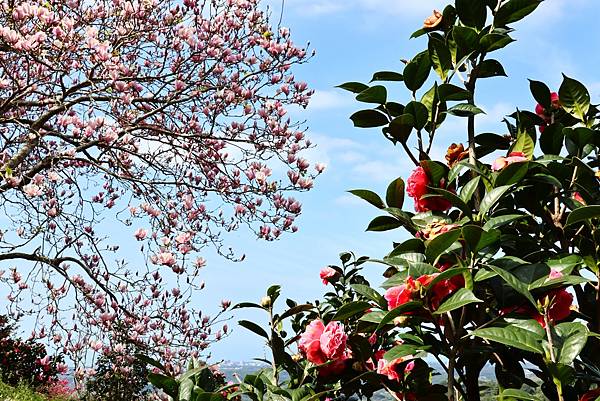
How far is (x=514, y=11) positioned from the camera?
1282 mm

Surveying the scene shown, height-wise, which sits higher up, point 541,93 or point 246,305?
point 541,93

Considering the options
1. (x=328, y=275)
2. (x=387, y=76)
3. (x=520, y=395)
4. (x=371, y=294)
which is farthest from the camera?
(x=328, y=275)

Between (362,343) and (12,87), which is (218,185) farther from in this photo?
(362,343)

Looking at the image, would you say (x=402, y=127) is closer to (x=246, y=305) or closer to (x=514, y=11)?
(x=514, y=11)

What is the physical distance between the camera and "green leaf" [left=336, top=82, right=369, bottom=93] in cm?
132

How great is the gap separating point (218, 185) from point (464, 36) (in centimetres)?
465

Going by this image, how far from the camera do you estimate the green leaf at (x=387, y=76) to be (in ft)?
4.49

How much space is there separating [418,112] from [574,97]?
1.54 ft

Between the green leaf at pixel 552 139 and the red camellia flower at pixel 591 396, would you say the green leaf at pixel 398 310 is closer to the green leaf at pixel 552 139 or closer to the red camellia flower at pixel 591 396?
the red camellia flower at pixel 591 396

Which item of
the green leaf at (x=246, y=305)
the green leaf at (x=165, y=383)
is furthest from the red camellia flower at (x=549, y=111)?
the green leaf at (x=165, y=383)

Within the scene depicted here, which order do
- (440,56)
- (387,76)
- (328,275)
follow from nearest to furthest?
(440,56), (387,76), (328,275)

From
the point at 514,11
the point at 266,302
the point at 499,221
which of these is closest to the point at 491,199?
the point at 499,221

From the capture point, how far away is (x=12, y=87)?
200 inches

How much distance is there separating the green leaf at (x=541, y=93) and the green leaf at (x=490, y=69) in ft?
0.70
